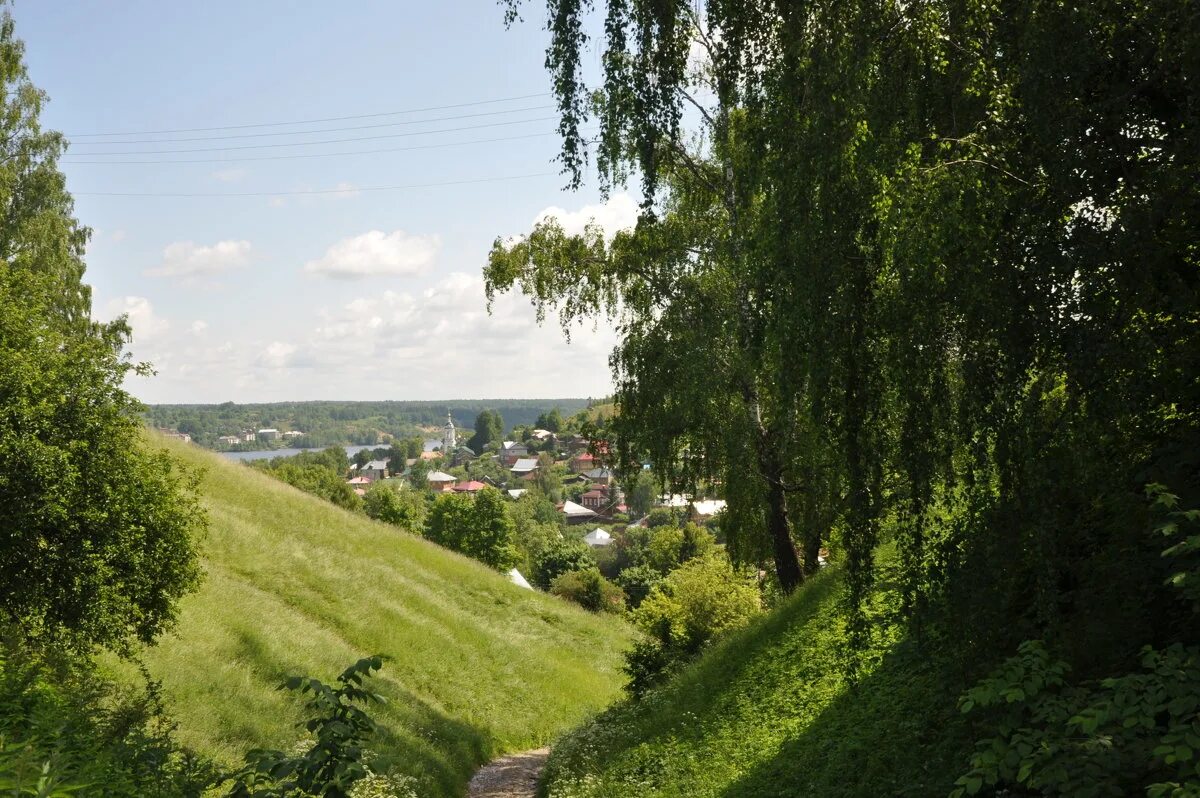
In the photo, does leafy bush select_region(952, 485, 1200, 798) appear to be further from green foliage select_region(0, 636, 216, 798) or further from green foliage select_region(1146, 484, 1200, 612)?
green foliage select_region(0, 636, 216, 798)

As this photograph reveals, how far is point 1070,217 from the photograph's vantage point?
22.0 ft

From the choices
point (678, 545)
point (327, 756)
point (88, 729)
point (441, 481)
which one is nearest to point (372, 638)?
point (88, 729)

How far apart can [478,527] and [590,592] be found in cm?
1272

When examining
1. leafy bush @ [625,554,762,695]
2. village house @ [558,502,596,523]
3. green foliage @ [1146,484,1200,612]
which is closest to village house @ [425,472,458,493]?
village house @ [558,502,596,523]

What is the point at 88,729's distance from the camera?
12.0 m

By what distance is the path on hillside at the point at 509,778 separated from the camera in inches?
718

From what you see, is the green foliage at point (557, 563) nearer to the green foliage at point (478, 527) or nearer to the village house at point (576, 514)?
the green foliage at point (478, 527)

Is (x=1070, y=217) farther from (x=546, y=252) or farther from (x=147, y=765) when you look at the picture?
(x=546, y=252)

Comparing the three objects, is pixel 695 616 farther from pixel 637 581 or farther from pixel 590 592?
pixel 637 581

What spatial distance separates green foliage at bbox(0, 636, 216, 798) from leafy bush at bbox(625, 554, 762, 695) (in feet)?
33.9

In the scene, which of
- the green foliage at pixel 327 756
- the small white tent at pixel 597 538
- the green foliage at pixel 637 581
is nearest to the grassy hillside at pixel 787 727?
the green foliage at pixel 327 756

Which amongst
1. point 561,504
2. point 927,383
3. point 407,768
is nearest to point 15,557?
point 407,768

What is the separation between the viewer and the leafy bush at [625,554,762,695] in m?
21.1

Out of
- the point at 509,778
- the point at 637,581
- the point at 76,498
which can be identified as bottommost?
the point at 637,581
